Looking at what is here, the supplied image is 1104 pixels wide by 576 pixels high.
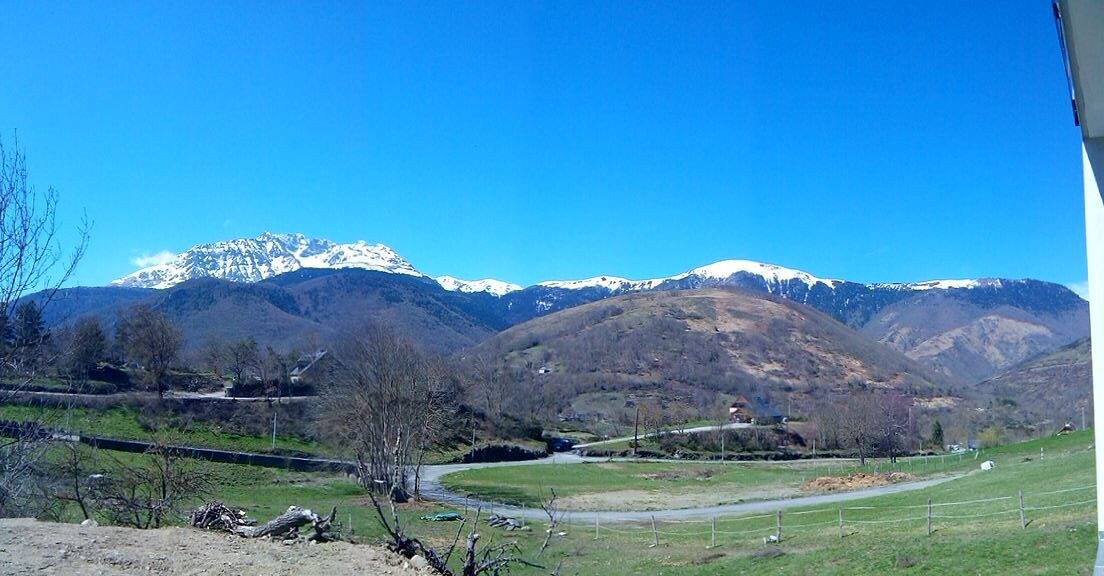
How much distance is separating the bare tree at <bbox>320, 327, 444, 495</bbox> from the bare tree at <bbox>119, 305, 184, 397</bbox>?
3173 cm

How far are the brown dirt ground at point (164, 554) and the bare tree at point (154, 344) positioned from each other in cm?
6623

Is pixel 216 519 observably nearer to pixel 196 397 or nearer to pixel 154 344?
pixel 154 344

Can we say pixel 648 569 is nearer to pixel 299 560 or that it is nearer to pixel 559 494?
pixel 299 560

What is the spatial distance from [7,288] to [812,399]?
561ft

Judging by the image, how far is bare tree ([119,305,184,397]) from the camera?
75.4m

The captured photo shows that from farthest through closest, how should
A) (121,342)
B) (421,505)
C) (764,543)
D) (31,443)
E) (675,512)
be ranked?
(121,342) → (675,512) → (421,505) → (764,543) → (31,443)

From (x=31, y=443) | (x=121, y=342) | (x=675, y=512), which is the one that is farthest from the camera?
(x=121, y=342)

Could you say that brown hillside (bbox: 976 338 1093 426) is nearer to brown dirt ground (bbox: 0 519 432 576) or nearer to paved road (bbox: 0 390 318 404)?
paved road (bbox: 0 390 318 404)

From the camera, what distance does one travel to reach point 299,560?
1326 centimetres

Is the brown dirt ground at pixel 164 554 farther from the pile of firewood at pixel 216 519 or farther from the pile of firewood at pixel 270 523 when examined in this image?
the pile of firewood at pixel 216 519

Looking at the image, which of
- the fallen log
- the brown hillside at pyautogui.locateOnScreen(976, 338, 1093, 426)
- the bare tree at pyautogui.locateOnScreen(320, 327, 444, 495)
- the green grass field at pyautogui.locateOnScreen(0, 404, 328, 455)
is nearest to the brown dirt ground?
the fallen log

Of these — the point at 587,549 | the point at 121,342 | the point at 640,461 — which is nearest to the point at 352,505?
the point at 587,549

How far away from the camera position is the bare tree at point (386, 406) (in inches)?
1804

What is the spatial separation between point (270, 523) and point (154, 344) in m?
67.6
